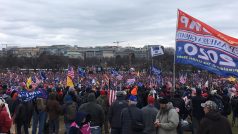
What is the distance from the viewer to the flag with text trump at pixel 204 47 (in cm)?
1346

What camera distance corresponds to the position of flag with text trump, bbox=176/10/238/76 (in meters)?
13.5

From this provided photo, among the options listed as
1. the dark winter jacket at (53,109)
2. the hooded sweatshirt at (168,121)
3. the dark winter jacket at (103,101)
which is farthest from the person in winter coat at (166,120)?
the dark winter jacket at (103,101)

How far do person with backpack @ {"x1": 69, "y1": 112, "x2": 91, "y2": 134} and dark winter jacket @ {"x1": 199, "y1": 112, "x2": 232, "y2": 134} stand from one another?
1.92m

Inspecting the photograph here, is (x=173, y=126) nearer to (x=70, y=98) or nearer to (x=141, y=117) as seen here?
(x=141, y=117)

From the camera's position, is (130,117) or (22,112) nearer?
(130,117)

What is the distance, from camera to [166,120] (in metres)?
7.73

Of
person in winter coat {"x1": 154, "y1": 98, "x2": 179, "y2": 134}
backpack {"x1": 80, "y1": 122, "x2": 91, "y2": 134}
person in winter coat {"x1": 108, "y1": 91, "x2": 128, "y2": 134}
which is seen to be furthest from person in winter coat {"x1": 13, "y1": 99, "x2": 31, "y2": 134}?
backpack {"x1": 80, "y1": 122, "x2": 91, "y2": 134}

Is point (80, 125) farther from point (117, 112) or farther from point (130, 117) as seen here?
point (117, 112)

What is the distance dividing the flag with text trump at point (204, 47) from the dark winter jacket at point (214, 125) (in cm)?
728

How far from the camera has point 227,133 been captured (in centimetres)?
634

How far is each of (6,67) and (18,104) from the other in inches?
3544

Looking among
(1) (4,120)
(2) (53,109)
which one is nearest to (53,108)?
(2) (53,109)

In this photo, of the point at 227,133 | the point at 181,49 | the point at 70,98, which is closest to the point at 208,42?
the point at 181,49

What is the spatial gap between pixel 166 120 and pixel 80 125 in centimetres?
201
